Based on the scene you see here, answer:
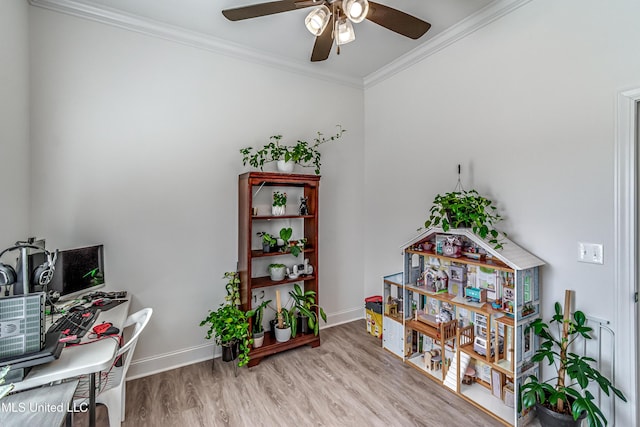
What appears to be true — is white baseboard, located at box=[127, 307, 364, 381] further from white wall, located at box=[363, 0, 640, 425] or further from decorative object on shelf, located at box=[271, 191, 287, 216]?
white wall, located at box=[363, 0, 640, 425]

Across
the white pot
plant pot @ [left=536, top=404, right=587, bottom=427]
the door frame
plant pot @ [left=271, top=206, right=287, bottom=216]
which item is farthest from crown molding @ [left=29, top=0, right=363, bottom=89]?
plant pot @ [left=536, top=404, right=587, bottom=427]

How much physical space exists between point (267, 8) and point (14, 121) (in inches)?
69.3

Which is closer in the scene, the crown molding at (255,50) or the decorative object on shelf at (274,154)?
the crown molding at (255,50)

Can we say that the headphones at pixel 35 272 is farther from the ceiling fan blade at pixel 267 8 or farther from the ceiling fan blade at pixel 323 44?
the ceiling fan blade at pixel 323 44

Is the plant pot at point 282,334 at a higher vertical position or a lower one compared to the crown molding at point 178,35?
lower

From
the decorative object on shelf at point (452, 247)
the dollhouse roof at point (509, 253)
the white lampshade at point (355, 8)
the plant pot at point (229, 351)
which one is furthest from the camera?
the plant pot at point (229, 351)

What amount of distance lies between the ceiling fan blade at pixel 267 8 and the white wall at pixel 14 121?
135 centimetres

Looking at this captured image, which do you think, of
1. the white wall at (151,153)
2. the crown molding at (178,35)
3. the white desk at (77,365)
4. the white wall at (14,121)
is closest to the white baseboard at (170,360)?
the white wall at (151,153)

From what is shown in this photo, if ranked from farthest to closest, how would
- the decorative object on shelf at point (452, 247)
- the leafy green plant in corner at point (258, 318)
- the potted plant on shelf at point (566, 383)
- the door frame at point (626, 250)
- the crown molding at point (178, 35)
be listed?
1. the leafy green plant in corner at point (258, 318)
2. the decorative object on shelf at point (452, 247)
3. the crown molding at point (178, 35)
4. the door frame at point (626, 250)
5. the potted plant on shelf at point (566, 383)

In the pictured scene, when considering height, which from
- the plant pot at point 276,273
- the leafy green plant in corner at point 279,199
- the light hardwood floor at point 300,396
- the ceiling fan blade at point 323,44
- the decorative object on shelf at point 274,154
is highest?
the ceiling fan blade at point 323,44

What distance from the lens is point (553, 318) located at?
192cm

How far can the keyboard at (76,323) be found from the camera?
5.27 ft

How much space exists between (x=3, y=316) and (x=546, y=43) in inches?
131

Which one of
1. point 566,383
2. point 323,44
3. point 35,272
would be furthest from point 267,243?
point 566,383
